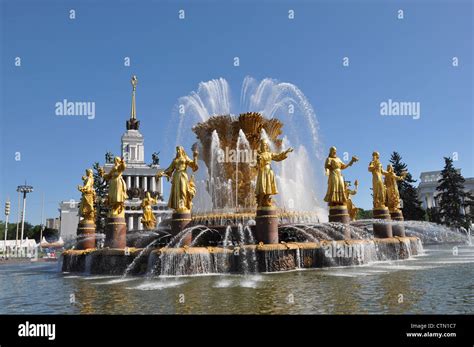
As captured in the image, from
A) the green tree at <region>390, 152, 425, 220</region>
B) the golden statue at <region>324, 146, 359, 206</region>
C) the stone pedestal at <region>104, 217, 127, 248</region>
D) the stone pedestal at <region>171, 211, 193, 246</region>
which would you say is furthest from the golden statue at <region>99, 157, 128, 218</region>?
the green tree at <region>390, 152, 425, 220</region>

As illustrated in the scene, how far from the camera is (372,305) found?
7.06m

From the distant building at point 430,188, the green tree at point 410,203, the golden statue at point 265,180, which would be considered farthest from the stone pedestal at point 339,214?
the distant building at point 430,188

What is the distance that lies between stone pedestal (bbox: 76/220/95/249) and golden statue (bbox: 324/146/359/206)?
11210mm

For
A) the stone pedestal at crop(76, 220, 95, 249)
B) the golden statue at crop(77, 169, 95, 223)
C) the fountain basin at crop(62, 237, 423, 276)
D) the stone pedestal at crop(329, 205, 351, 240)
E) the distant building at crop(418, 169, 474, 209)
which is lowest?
the fountain basin at crop(62, 237, 423, 276)

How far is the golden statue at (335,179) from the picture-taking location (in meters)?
15.9

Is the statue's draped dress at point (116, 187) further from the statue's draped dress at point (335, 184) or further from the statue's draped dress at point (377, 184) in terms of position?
the statue's draped dress at point (377, 184)

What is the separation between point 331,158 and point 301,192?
541 centimetres

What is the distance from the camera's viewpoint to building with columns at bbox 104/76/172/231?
265ft

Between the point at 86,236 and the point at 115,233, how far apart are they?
12.7 ft

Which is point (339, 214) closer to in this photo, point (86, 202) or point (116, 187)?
point (116, 187)

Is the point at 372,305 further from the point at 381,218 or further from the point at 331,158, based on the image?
the point at 381,218

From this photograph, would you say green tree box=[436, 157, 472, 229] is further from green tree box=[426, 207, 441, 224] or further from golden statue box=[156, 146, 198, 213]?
golden statue box=[156, 146, 198, 213]

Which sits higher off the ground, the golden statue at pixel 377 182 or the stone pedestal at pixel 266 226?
the golden statue at pixel 377 182

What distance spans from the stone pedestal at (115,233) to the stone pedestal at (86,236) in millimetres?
3294
